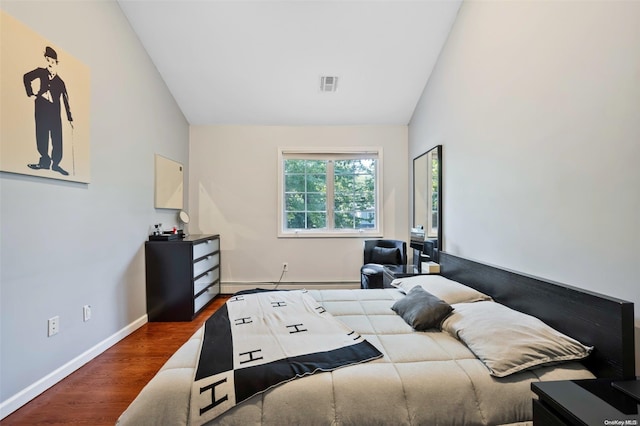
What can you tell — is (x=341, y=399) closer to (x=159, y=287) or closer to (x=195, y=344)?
(x=195, y=344)

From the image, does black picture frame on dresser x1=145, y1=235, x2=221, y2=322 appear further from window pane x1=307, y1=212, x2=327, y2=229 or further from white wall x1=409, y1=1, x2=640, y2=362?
white wall x1=409, y1=1, x2=640, y2=362

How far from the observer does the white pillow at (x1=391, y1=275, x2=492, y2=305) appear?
6.02 feet

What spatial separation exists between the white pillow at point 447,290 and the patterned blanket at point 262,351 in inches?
30.2

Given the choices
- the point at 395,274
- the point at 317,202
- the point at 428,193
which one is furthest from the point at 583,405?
the point at 317,202

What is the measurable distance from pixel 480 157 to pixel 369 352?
1.80 m

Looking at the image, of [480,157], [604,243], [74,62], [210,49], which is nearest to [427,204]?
[480,157]

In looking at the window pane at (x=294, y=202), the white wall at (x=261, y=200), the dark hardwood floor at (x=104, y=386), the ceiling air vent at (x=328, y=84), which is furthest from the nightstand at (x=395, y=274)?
the ceiling air vent at (x=328, y=84)

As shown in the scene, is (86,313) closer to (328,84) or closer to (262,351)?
(262,351)

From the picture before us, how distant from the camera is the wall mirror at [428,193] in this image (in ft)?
9.62

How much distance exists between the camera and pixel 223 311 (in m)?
1.83

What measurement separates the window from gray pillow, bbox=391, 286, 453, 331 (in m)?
2.40

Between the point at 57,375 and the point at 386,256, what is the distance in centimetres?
330

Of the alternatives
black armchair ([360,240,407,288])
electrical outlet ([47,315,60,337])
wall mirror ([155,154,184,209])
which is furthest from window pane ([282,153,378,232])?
electrical outlet ([47,315,60,337])

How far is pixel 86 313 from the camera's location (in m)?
2.22
